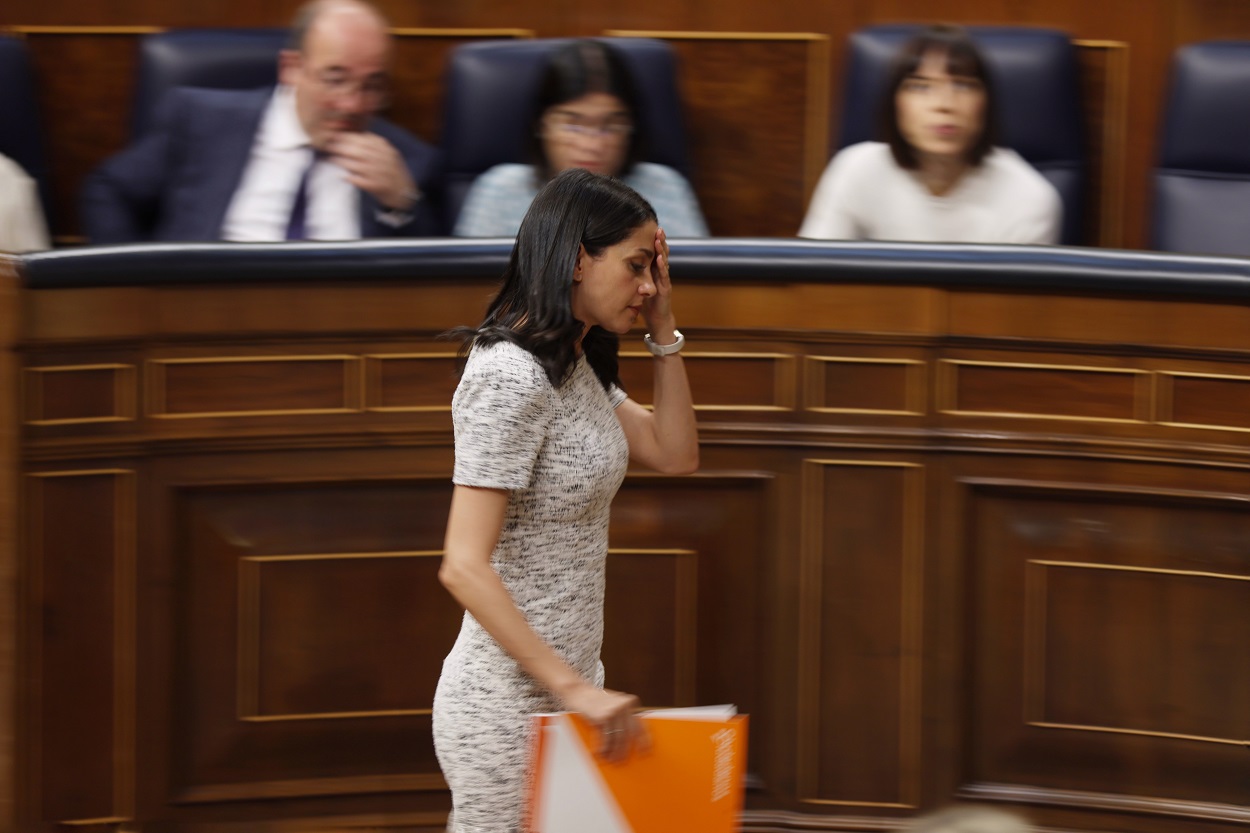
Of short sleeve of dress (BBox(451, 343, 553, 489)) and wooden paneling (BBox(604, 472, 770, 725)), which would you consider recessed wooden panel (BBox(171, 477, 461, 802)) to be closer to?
wooden paneling (BBox(604, 472, 770, 725))

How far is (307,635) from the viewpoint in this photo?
201cm

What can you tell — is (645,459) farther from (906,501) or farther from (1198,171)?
(1198,171)

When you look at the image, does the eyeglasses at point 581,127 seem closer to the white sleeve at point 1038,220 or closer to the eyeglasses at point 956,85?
the eyeglasses at point 956,85

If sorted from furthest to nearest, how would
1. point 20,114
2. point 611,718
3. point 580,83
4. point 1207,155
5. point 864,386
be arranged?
point 20,114
point 1207,155
point 580,83
point 864,386
point 611,718

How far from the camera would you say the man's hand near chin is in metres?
2.38

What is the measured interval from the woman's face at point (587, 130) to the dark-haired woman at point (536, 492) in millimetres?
973

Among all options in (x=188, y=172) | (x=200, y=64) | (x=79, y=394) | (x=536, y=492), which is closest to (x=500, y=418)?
(x=536, y=492)

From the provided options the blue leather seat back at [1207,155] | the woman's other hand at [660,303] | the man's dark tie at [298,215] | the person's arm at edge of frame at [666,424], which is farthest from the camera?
the blue leather seat back at [1207,155]

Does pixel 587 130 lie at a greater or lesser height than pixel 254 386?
greater

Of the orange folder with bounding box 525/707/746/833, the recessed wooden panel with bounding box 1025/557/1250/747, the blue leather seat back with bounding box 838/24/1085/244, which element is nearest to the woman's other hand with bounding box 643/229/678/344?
the orange folder with bounding box 525/707/746/833

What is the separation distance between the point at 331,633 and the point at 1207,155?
1.56 metres

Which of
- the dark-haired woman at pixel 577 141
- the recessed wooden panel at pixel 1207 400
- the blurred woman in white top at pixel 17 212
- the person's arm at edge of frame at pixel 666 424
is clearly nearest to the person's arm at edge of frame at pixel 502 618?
the person's arm at edge of frame at pixel 666 424

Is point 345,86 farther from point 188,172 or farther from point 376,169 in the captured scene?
point 188,172

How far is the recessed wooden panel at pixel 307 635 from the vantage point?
78.6 inches
